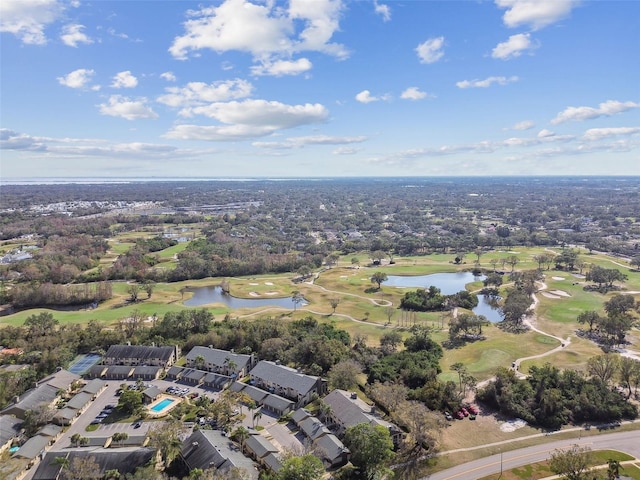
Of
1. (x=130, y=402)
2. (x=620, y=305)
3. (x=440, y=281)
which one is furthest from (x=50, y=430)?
(x=440, y=281)

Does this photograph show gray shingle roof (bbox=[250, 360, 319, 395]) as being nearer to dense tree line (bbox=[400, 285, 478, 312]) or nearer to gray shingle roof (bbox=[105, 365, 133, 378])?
gray shingle roof (bbox=[105, 365, 133, 378])

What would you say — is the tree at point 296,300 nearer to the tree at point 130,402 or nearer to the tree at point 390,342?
the tree at point 390,342

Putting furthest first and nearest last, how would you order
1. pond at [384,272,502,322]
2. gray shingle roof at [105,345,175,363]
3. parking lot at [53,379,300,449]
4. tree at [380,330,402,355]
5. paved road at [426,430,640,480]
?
pond at [384,272,502,322] < tree at [380,330,402,355] < gray shingle roof at [105,345,175,363] < parking lot at [53,379,300,449] < paved road at [426,430,640,480]

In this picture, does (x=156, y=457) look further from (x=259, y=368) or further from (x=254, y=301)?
(x=254, y=301)

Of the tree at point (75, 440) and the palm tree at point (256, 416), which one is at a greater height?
the tree at point (75, 440)

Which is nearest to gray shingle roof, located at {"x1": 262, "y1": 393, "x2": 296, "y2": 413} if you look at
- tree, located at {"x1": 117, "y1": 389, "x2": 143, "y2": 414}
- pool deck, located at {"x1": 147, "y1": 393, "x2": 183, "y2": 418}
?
pool deck, located at {"x1": 147, "y1": 393, "x2": 183, "y2": 418}

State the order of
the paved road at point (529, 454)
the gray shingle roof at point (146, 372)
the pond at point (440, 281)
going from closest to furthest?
1. the paved road at point (529, 454)
2. the gray shingle roof at point (146, 372)
3. the pond at point (440, 281)

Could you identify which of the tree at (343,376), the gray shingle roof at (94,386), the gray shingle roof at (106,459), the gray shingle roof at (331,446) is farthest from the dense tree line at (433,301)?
the gray shingle roof at (106,459)
